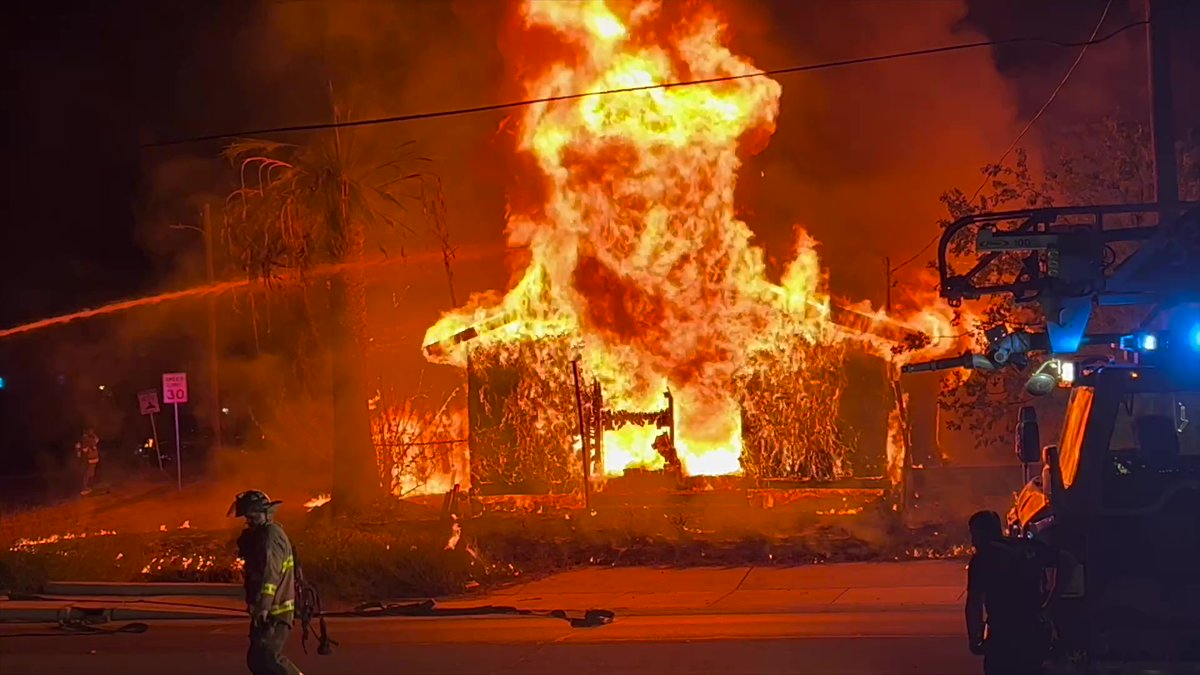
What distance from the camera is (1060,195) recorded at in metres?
20.6

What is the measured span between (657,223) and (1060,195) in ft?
23.8

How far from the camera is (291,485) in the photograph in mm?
23719

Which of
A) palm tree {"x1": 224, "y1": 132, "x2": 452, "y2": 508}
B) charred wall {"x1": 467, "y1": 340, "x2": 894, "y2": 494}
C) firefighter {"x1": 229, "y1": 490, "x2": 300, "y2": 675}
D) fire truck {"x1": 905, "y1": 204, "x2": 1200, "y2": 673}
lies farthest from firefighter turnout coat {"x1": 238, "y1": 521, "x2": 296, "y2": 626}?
charred wall {"x1": 467, "y1": 340, "x2": 894, "y2": 494}

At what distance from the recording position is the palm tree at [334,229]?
17.6 meters

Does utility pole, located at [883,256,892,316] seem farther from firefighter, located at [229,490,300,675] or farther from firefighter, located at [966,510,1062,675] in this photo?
firefighter, located at [966,510,1062,675]

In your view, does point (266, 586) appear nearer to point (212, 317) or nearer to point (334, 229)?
point (334, 229)

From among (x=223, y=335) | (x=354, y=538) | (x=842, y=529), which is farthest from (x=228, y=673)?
(x=223, y=335)

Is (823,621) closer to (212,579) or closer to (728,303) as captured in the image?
(212,579)

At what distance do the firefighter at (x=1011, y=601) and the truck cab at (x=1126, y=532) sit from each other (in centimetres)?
15

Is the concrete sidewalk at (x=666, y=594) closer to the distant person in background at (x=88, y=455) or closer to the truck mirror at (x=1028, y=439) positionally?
the truck mirror at (x=1028, y=439)

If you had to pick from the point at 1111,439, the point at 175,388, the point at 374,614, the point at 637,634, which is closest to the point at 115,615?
the point at 374,614

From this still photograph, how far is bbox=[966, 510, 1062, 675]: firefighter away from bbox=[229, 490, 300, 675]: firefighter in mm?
3774

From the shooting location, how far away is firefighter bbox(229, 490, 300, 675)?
6719mm

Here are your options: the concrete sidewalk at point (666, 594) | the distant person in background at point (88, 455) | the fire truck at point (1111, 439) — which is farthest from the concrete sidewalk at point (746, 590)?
the distant person in background at point (88, 455)
